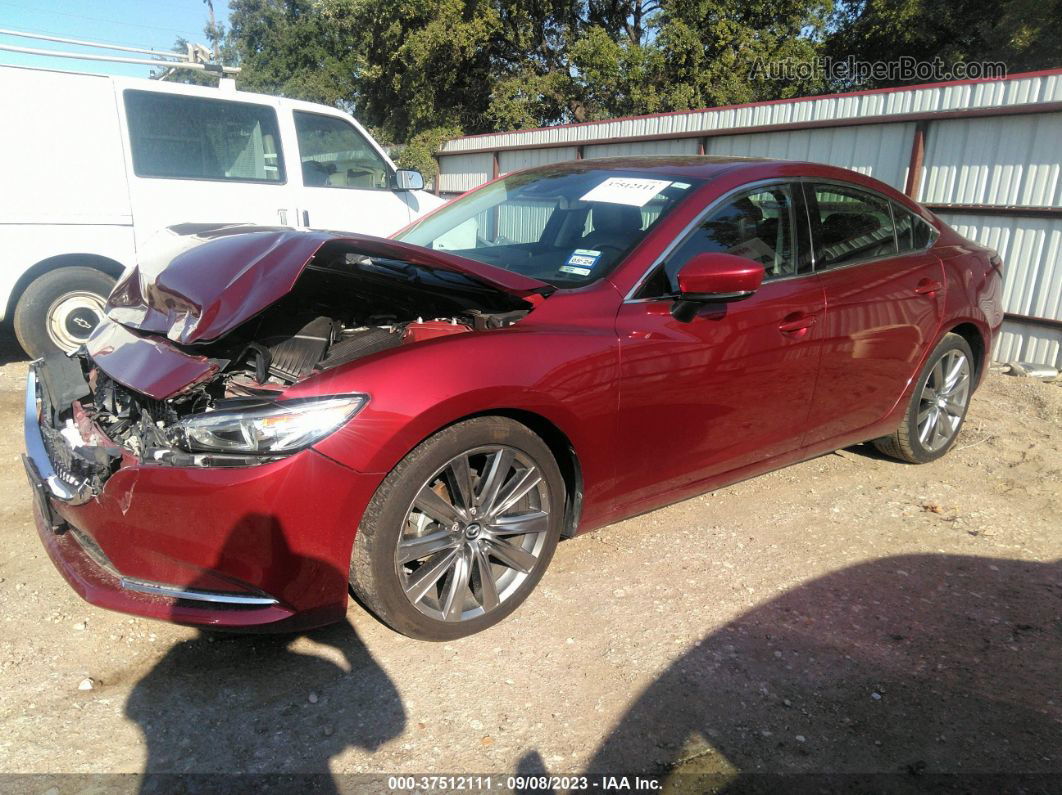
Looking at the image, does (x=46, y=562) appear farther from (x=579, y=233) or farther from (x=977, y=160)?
(x=977, y=160)

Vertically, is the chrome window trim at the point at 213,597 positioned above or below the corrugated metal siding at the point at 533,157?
below

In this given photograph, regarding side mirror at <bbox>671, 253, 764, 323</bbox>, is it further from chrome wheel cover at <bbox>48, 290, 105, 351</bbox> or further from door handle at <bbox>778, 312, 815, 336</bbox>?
chrome wheel cover at <bbox>48, 290, 105, 351</bbox>

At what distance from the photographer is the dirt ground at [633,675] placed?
2.39m

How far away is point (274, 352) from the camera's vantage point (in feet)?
10.5

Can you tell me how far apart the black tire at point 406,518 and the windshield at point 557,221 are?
772mm

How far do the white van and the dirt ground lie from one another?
9.32 feet

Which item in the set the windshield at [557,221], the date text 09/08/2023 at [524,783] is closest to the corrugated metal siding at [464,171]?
the windshield at [557,221]

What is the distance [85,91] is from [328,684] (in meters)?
5.39

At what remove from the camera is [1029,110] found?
6.95 m

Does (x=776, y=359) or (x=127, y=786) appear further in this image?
(x=776, y=359)

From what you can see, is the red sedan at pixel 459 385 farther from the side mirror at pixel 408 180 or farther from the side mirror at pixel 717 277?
the side mirror at pixel 408 180

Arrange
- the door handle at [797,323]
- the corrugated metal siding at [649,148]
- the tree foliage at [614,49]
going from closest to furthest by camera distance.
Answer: the door handle at [797,323], the corrugated metal siding at [649,148], the tree foliage at [614,49]

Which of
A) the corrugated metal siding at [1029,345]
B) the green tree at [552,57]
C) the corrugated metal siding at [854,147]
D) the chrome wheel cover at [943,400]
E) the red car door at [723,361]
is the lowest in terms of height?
the corrugated metal siding at [1029,345]

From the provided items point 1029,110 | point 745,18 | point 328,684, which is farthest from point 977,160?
point 745,18
